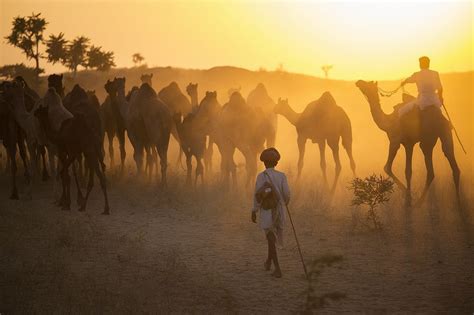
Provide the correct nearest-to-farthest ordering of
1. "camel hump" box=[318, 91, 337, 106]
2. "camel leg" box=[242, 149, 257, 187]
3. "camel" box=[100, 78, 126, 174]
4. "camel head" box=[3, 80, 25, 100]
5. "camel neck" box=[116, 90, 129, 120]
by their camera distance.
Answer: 1. "camel head" box=[3, 80, 25, 100]
2. "camel leg" box=[242, 149, 257, 187]
3. "camel hump" box=[318, 91, 337, 106]
4. "camel neck" box=[116, 90, 129, 120]
5. "camel" box=[100, 78, 126, 174]

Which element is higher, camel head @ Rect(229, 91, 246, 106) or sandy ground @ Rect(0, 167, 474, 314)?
camel head @ Rect(229, 91, 246, 106)

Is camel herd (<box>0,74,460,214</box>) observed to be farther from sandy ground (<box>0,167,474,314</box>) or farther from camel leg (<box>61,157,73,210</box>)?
sandy ground (<box>0,167,474,314</box>)

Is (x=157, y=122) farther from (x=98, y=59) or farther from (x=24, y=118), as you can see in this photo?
(x=98, y=59)

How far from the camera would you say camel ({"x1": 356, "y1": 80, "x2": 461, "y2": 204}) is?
1399 cm

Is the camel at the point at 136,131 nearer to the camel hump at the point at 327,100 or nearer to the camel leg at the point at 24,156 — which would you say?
the camel leg at the point at 24,156

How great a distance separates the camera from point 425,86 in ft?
46.6

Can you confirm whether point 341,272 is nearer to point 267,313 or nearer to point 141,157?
point 267,313

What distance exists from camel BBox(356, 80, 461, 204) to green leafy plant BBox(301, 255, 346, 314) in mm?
4393

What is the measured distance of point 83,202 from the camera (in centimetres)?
1417

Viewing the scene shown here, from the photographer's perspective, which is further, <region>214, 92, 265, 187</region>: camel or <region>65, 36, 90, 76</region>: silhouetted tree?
<region>65, 36, 90, 76</region>: silhouetted tree

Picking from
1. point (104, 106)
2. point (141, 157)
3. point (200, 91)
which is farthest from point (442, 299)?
point (200, 91)

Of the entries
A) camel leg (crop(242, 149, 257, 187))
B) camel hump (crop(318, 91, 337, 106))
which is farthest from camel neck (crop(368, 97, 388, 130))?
camel leg (crop(242, 149, 257, 187))

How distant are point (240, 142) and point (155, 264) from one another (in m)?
7.13

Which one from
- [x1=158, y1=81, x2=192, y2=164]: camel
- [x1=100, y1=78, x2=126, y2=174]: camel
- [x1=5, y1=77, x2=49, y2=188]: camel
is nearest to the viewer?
[x1=5, y1=77, x2=49, y2=188]: camel
